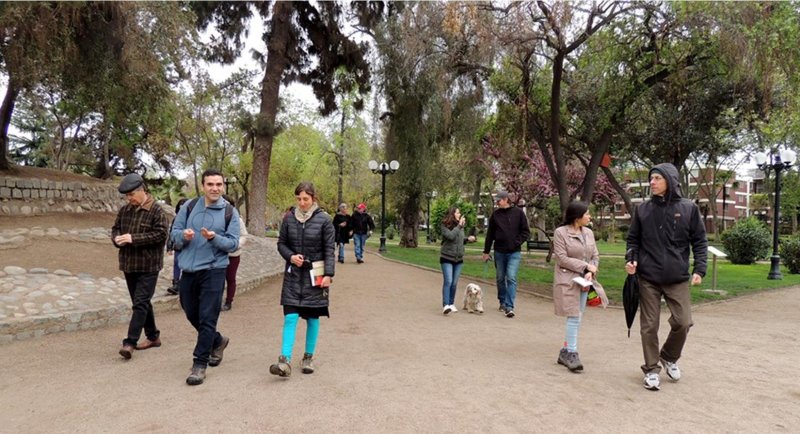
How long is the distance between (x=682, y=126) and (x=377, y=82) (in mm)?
11602

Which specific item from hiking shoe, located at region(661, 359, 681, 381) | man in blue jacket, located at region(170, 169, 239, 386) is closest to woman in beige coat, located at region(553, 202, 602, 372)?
hiking shoe, located at region(661, 359, 681, 381)

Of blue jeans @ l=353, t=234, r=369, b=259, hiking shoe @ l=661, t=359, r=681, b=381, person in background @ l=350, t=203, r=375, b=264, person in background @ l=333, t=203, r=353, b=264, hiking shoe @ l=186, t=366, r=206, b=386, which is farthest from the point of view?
blue jeans @ l=353, t=234, r=369, b=259

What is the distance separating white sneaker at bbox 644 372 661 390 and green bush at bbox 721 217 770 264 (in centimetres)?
1919

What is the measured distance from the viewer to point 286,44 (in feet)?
57.7

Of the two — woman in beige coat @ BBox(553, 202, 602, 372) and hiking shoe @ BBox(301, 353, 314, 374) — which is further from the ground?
woman in beige coat @ BBox(553, 202, 602, 372)

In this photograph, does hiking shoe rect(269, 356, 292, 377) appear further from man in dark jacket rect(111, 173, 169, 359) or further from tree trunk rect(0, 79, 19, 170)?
tree trunk rect(0, 79, 19, 170)

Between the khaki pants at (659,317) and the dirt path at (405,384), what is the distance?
275 millimetres

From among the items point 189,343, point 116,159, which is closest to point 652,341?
point 189,343

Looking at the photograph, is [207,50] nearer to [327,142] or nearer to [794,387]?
[794,387]

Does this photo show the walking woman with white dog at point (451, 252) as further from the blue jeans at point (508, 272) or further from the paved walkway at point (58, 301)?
the paved walkway at point (58, 301)

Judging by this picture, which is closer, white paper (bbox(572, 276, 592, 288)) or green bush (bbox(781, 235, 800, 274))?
white paper (bbox(572, 276, 592, 288))

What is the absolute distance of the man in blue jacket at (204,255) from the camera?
4172 mm

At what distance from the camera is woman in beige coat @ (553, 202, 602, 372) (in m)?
4.73

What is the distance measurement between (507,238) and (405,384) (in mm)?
3874
